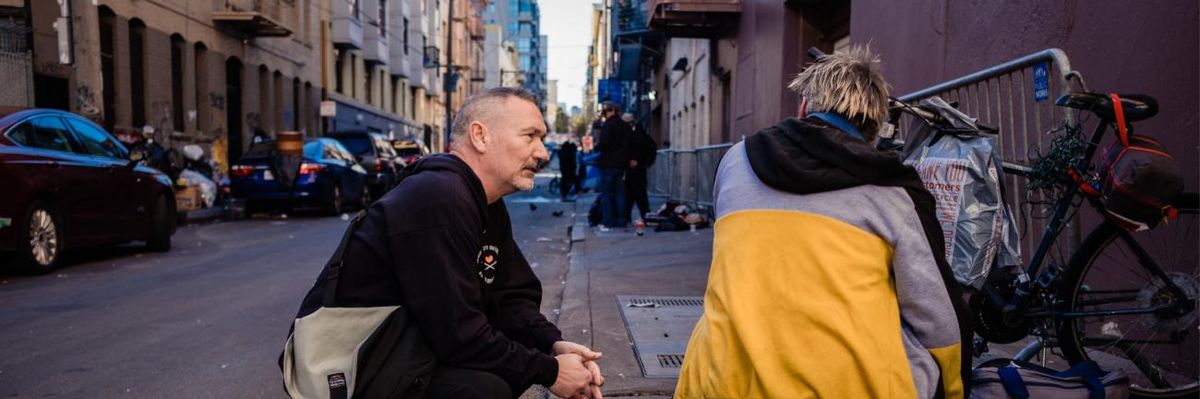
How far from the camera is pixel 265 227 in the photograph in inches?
555

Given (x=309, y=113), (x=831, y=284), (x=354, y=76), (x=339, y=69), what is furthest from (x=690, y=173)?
(x=354, y=76)

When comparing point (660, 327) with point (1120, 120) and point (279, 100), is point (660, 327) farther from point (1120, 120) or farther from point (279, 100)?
point (279, 100)

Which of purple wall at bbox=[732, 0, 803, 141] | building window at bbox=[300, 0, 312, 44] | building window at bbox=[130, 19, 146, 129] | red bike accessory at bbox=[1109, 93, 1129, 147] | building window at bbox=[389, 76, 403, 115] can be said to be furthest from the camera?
building window at bbox=[389, 76, 403, 115]

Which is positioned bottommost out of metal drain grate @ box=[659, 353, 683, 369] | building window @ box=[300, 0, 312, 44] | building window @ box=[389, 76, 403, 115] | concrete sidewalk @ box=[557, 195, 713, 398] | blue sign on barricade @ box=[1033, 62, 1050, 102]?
concrete sidewalk @ box=[557, 195, 713, 398]

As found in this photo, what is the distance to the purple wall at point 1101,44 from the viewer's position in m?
3.81

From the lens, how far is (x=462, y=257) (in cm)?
233

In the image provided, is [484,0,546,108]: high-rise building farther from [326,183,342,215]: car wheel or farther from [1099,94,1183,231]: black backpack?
[1099,94,1183,231]: black backpack

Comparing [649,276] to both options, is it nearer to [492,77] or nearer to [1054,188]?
[1054,188]

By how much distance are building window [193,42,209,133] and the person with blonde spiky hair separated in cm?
2279

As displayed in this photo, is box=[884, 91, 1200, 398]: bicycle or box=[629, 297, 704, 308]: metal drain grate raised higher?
box=[884, 91, 1200, 398]: bicycle

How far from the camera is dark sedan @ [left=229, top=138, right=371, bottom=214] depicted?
15773 mm

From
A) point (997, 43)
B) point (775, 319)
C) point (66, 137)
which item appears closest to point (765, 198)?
point (775, 319)

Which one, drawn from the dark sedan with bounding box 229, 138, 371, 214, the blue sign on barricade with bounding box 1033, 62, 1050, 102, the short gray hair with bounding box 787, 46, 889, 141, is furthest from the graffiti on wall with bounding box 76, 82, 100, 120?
the short gray hair with bounding box 787, 46, 889, 141

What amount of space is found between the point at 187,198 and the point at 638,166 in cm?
912
